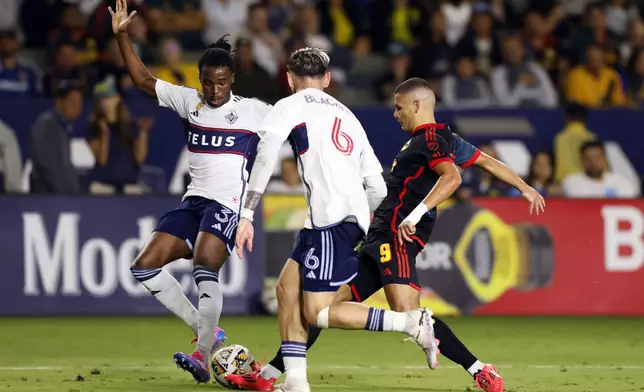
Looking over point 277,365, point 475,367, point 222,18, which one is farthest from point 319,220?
point 222,18

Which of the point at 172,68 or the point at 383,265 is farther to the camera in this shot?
the point at 172,68

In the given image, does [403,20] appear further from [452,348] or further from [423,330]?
[423,330]

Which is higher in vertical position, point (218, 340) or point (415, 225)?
point (415, 225)

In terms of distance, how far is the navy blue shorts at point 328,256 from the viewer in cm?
786

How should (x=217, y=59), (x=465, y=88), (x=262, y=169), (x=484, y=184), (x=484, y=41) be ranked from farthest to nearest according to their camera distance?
(x=484, y=41) < (x=465, y=88) < (x=484, y=184) < (x=217, y=59) < (x=262, y=169)

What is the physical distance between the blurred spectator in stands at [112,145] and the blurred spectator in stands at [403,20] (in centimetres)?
566

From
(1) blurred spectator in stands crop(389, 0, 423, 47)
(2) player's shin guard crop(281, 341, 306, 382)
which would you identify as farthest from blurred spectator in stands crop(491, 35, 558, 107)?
(2) player's shin guard crop(281, 341, 306, 382)

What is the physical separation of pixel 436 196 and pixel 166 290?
2367mm

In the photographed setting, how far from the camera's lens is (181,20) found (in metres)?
18.9

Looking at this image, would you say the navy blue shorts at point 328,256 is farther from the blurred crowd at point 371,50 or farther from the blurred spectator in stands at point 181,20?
the blurred spectator in stands at point 181,20

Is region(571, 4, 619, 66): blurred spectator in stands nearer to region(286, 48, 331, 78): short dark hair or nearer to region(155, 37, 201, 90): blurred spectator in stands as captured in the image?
region(155, 37, 201, 90): blurred spectator in stands

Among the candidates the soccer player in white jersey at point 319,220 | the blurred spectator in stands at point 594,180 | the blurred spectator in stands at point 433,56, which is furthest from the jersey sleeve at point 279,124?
the blurred spectator in stands at point 433,56

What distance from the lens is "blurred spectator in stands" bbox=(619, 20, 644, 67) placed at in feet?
65.0

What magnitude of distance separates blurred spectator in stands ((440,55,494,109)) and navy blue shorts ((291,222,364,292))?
33.6 ft
